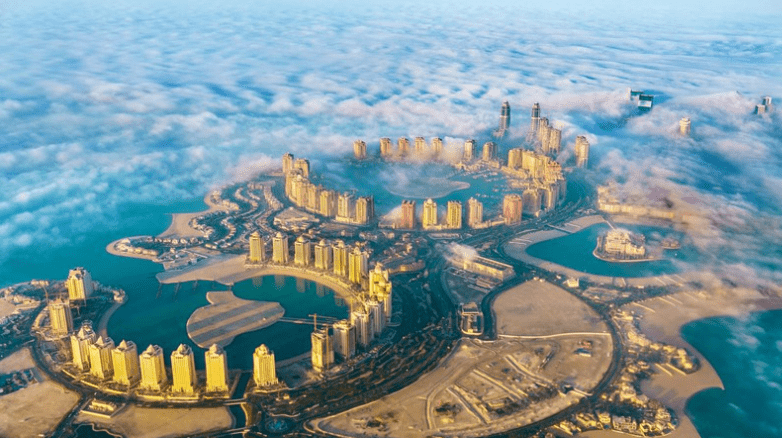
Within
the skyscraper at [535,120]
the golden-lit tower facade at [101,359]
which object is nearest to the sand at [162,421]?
the golden-lit tower facade at [101,359]

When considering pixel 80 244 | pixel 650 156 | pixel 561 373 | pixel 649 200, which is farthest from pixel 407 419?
pixel 650 156

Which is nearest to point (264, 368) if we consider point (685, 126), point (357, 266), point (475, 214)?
point (357, 266)

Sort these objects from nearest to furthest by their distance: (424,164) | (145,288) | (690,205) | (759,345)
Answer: (759,345)
(145,288)
(690,205)
(424,164)

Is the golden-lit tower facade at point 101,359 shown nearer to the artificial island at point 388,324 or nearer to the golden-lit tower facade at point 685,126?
the artificial island at point 388,324

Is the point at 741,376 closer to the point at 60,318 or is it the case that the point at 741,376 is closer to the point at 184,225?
the point at 60,318

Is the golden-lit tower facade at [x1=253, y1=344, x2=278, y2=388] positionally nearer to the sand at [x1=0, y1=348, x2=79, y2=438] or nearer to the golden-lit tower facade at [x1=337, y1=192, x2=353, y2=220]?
the sand at [x1=0, y1=348, x2=79, y2=438]

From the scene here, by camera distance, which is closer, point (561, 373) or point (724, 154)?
point (561, 373)

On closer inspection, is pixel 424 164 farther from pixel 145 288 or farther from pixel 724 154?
pixel 145 288
